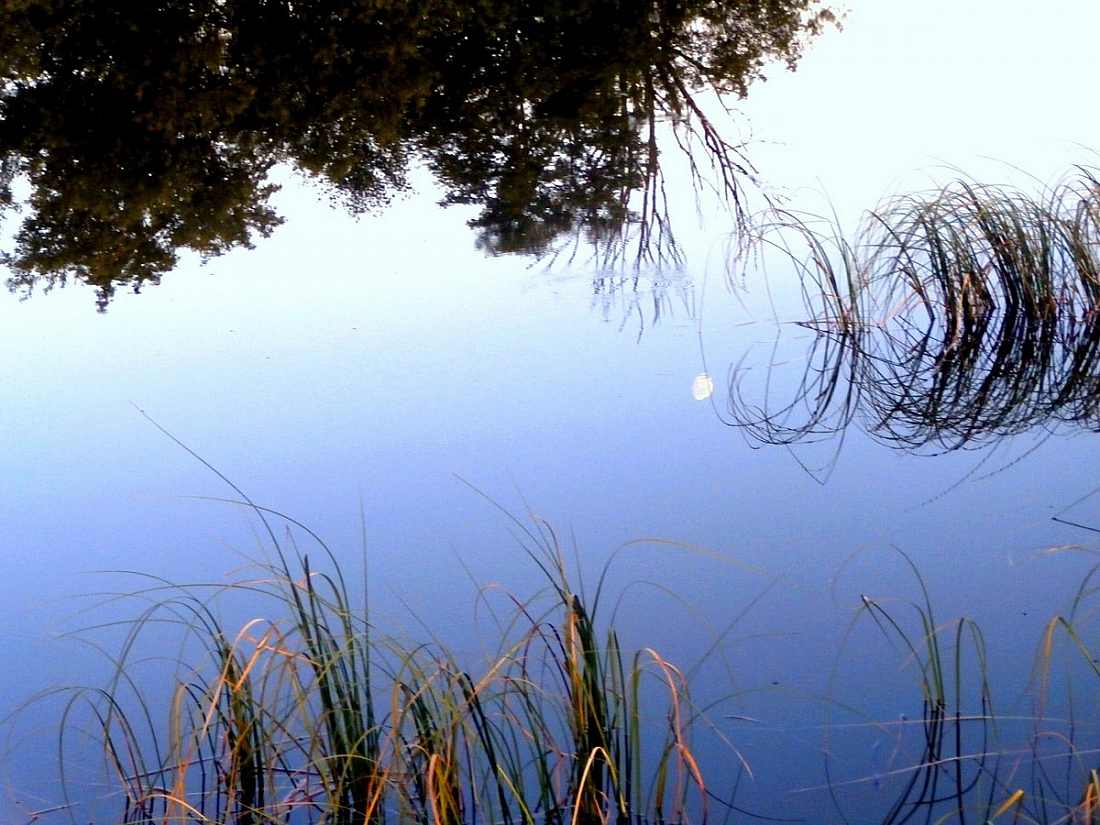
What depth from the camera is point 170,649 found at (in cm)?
207

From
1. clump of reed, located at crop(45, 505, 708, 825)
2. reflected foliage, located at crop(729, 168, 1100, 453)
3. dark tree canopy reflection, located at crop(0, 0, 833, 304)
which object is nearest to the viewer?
clump of reed, located at crop(45, 505, 708, 825)

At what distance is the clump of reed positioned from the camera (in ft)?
4.96

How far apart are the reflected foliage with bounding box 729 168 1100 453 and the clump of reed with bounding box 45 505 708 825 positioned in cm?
123

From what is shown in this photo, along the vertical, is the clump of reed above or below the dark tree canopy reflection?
below

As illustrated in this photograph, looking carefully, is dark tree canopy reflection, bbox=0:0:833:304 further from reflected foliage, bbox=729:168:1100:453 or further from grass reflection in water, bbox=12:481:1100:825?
grass reflection in water, bbox=12:481:1100:825

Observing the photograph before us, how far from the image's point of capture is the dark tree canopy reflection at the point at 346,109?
4.55 m

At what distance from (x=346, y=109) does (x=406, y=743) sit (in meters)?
4.35

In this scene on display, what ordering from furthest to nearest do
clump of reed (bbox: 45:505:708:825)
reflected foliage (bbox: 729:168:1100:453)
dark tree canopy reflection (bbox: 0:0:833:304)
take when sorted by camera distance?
dark tree canopy reflection (bbox: 0:0:833:304), reflected foliage (bbox: 729:168:1100:453), clump of reed (bbox: 45:505:708:825)

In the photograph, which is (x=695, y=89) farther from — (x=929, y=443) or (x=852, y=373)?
(x=929, y=443)

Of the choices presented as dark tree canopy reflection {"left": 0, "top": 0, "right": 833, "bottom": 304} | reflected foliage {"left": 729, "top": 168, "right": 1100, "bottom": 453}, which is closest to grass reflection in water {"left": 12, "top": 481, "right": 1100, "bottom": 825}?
reflected foliage {"left": 729, "top": 168, "right": 1100, "bottom": 453}

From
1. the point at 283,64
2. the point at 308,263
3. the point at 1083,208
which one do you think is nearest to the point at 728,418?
the point at 1083,208

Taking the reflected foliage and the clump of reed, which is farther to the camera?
the reflected foliage

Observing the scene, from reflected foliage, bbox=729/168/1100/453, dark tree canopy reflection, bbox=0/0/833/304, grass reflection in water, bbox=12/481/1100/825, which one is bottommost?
grass reflection in water, bbox=12/481/1100/825

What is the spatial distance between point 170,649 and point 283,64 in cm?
442
